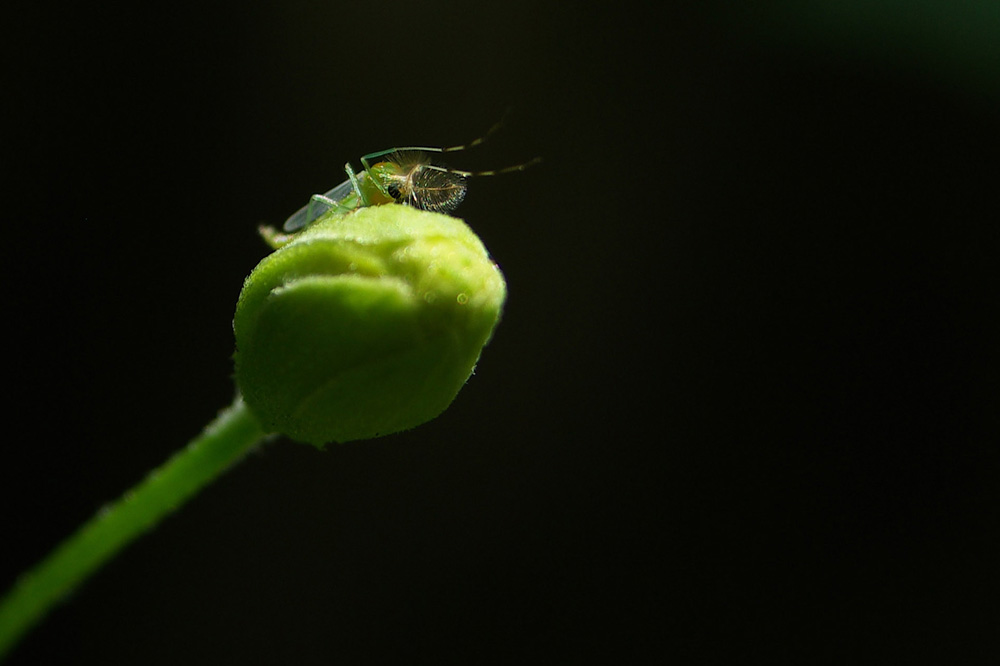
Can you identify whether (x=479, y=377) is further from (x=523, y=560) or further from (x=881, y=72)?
(x=881, y=72)

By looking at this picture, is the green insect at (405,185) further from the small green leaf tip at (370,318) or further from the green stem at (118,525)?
the green stem at (118,525)

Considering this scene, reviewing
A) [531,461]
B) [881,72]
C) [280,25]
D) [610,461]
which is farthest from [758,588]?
[280,25]

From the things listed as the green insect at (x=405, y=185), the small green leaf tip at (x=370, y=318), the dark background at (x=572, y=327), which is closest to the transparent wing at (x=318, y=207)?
the green insect at (x=405, y=185)

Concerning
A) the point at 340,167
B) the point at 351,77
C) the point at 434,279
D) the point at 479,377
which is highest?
the point at 351,77

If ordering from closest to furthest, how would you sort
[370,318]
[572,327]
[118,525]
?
1. [370,318]
2. [118,525]
3. [572,327]

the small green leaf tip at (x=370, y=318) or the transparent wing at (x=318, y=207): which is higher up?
the transparent wing at (x=318, y=207)

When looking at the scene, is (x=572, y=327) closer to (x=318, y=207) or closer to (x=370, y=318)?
(x=318, y=207)

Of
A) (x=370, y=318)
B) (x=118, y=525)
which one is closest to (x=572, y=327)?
(x=118, y=525)
